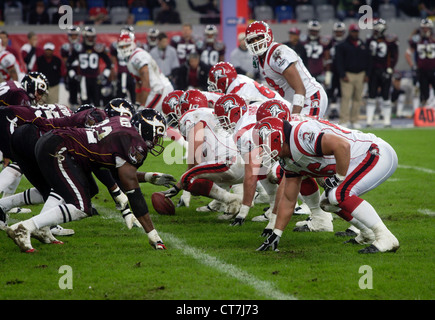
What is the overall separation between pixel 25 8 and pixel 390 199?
13593 millimetres

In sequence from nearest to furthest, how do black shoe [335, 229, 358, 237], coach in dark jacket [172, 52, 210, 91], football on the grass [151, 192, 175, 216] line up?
black shoe [335, 229, 358, 237], football on the grass [151, 192, 175, 216], coach in dark jacket [172, 52, 210, 91]

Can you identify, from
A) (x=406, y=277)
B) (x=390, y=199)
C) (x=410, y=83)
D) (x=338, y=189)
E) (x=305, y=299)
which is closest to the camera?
(x=305, y=299)

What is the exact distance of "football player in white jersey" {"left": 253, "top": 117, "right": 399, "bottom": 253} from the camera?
188 inches

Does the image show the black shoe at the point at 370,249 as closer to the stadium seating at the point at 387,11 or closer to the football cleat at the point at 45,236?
the football cleat at the point at 45,236

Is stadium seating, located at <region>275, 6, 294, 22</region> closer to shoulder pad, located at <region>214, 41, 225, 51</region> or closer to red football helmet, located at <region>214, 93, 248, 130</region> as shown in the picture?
shoulder pad, located at <region>214, 41, 225, 51</region>

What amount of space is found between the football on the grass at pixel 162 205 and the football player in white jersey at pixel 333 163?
68.6 inches

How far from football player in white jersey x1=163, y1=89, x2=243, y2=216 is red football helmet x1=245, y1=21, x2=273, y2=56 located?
0.80 meters

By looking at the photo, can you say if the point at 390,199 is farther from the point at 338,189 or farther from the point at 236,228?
the point at 338,189

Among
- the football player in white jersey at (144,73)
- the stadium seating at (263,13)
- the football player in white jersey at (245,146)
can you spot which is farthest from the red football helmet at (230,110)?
the stadium seating at (263,13)

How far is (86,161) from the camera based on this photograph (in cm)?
Result: 515

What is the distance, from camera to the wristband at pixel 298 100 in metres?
6.72

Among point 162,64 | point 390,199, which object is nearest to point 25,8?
point 162,64

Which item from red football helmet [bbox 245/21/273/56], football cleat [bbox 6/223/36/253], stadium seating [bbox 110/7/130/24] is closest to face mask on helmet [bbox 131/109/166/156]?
football cleat [bbox 6/223/36/253]

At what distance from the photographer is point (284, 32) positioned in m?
17.6
